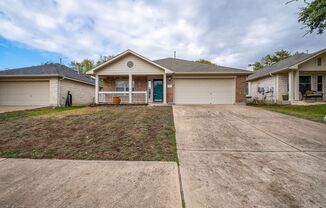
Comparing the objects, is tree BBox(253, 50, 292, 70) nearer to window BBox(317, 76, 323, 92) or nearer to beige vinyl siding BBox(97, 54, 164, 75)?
window BBox(317, 76, 323, 92)

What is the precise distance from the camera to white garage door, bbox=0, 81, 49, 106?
15.3 metres

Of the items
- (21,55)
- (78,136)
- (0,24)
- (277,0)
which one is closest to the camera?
(78,136)

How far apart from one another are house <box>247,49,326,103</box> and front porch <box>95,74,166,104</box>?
10.6m

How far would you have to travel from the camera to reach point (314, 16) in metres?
9.96

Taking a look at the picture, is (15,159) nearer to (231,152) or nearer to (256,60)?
(231,152)

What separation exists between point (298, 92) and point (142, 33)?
1537 centimetres

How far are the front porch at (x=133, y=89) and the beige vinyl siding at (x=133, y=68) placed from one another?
0.44 m

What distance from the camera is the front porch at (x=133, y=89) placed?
47.8 ft

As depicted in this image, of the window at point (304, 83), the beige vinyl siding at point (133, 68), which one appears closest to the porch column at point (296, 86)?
the window at point (304, 83)

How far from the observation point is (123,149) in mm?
4590

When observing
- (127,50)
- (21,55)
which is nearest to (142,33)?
(127,50)

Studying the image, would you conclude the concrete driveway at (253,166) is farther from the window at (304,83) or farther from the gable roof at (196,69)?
the window at (304,83)

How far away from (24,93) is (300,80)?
2455cm

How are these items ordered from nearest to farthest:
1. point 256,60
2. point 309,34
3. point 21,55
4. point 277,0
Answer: point 277,0, point 309,34, point 21,55, point 256,60
